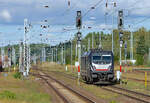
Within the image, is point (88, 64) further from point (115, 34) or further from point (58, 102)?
point (115, 34)

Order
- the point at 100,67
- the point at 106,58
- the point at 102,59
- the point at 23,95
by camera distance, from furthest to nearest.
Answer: the point at 106,58
the point at 102,59
the point at 100,67
the point at 23,95

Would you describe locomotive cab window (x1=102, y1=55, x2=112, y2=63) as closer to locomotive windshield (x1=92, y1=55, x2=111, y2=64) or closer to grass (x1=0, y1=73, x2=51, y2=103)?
locomotive windshield (x1=92, y1=55, x2=111, y2=64)

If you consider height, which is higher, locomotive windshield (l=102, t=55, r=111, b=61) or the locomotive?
locomotive windshield (l=102, t=55, r=111, b=61)

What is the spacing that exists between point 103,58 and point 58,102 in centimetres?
1384

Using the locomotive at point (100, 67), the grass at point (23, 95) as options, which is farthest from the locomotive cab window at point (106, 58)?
the grass at point (23, 95)

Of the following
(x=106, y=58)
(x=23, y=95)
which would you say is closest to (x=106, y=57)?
(x=106, y=58)

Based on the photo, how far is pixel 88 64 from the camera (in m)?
33.4

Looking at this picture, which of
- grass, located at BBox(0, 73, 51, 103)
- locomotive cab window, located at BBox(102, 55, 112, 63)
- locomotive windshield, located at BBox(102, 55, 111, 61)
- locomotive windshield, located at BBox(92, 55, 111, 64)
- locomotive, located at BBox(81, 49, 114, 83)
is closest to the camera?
grass, located at BBox(0, 73, 51, 103)

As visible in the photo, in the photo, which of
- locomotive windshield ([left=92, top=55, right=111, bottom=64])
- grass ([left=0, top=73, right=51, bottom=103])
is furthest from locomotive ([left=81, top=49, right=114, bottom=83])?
grass ([left=0, top=73, right=51, bottom=103])

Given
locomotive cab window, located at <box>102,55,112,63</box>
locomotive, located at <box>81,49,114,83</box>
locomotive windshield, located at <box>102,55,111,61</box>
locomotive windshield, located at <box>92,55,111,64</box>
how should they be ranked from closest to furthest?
locomotive, located at <box>81,49,114,83</box> < locomotive windshield, located at <box>92,55,111,64</box> < locomotive cab window, located at <box>102,55,112,63</box> < locomotive windshield, located at <box>102,55,111,61</box>

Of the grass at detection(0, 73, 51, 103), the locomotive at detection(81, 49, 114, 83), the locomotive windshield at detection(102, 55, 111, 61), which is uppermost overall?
the locomotive windshield at detection(102, 55, 111, 61)

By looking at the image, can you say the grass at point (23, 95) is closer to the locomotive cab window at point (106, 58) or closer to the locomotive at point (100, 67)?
the locomotive at point (100, 67)

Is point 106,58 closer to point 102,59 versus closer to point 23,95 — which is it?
point 102,59

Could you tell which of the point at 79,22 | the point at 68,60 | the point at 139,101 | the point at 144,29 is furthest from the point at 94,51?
the point at 144,29
